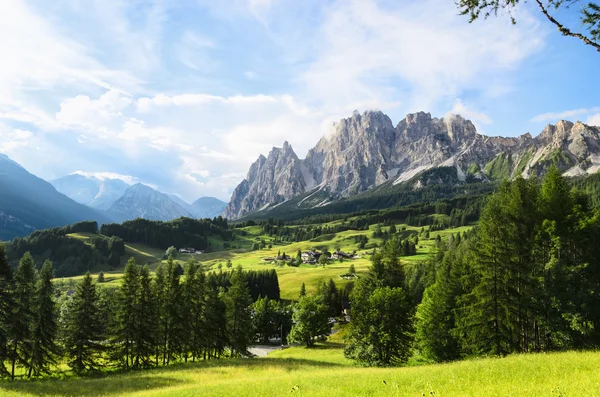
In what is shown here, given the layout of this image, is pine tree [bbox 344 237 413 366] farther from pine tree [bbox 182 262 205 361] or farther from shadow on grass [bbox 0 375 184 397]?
shadow on grass [bbox 0 375 184 397]

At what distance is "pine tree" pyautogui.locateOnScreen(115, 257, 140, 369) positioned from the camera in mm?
46562

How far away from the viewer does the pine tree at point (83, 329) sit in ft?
145

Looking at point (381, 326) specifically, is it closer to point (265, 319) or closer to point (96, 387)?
point (96, 387)

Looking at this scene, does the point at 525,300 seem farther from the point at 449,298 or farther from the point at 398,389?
the point at 398,389

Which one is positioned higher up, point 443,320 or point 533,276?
point 533,276

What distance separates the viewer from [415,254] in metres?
188

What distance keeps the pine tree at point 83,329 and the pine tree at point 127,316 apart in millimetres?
2331

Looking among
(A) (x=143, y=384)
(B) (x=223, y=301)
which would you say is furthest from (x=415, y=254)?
(A) (x=143, y=384)

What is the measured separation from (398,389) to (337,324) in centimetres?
11152

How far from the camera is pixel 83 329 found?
44.7 metres

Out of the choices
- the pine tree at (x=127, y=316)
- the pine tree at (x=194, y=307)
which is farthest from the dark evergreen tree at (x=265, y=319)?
the pine tree at (x=127, y=316)

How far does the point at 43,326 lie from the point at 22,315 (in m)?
2.84

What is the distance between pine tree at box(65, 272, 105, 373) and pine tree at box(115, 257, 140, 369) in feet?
7.65

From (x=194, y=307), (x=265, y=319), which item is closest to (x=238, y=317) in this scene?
(x=194, y=307)
